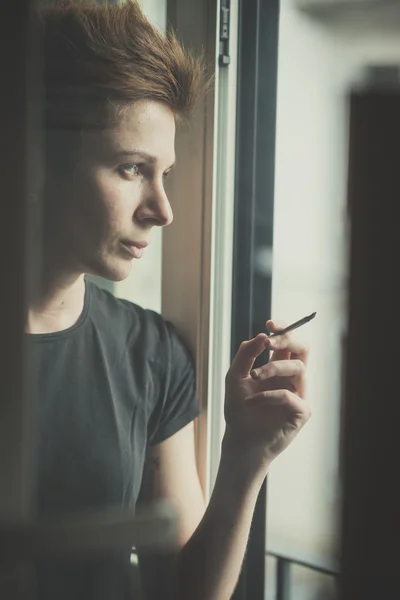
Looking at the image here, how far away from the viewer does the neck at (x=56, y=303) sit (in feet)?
2.88

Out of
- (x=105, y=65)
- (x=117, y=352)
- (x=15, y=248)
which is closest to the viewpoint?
(x=15, y=248)

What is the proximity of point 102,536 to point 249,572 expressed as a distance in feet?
0.96

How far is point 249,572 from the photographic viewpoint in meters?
0.98

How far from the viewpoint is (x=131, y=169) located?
91 centimetres

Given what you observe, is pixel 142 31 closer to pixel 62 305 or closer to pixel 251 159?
pixel 251 159

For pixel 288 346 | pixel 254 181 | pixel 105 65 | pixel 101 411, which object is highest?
pixel 105 65

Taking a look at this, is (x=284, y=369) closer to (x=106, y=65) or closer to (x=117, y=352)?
(x=117, y=352)

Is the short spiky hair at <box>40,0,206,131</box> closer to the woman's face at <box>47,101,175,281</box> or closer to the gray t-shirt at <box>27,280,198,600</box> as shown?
the woman's face at <box>47,101,175,281</box>

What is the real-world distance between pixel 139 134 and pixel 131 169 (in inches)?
1.9

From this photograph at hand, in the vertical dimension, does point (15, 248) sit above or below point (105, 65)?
below

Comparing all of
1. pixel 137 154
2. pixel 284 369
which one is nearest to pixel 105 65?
pixel 137 154

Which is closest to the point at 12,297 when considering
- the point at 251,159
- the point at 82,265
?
the point at 82,265

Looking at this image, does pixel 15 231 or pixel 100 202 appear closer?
pixel 15 231

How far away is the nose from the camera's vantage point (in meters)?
0.93
